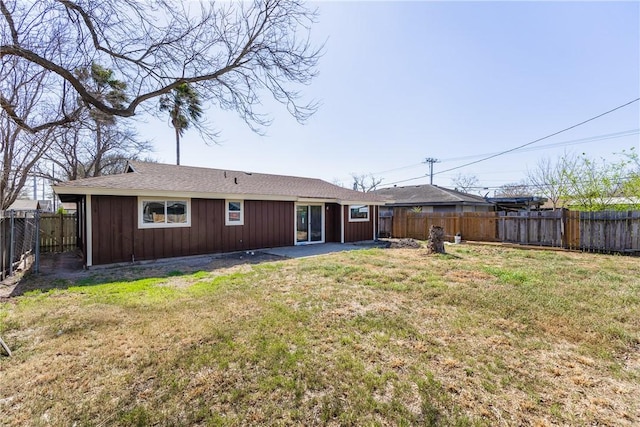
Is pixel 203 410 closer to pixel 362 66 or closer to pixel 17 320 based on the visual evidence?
pixel 17 320

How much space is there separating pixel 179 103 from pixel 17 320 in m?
4.41

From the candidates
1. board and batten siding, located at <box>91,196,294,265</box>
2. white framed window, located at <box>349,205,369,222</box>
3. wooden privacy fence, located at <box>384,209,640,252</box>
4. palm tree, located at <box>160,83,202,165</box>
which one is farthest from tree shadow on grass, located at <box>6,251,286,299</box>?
wooden privacy fence, located at <box>384,209,640,252</box>

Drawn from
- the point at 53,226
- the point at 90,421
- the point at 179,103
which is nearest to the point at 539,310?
the point at 90,421

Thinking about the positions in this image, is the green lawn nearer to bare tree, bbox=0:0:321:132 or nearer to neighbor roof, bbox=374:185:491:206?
bare tree, bbox=0:0:321:132

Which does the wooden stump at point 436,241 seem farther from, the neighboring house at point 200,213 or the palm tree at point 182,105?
the palm tree at point 182,105

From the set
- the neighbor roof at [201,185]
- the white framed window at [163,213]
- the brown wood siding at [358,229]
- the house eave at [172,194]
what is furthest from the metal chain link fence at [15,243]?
the brown wood siding at [358,229]

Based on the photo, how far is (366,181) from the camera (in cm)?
4562

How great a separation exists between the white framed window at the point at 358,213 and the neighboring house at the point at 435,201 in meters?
4.36

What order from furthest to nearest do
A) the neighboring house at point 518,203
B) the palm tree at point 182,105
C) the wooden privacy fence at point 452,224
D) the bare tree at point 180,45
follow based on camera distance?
the neighboring house at point 518,203 → the wooden privacy fence at point 452,224 → the palm tree at point 182,105 → the bare tree at point 180,45

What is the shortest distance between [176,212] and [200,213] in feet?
2.41

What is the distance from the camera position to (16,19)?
4.85 meters

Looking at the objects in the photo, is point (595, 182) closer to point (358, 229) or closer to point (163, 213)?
point (358, 229)

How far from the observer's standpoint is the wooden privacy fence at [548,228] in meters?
9.84

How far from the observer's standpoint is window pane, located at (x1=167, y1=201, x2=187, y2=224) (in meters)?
9.06
